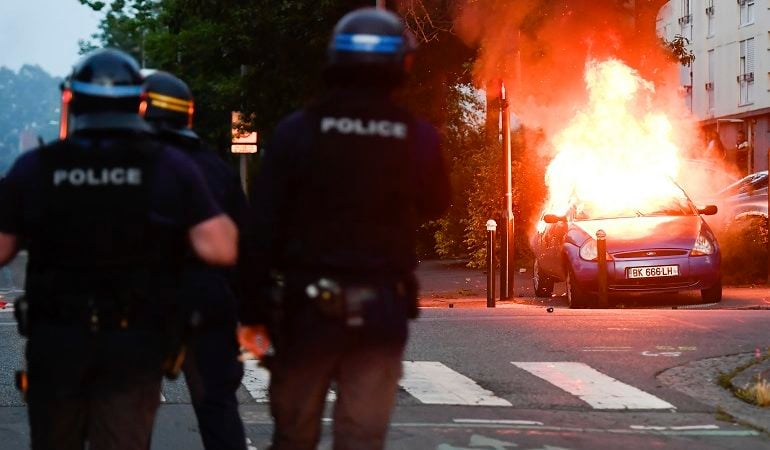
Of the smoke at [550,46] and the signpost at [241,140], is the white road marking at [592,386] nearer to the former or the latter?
the smoke at [550,46]

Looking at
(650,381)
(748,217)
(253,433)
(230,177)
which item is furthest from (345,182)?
(748,217)

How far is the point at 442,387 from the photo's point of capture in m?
10.4

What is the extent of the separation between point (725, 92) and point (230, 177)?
168 ft

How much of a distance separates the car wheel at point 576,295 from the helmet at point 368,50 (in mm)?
14293

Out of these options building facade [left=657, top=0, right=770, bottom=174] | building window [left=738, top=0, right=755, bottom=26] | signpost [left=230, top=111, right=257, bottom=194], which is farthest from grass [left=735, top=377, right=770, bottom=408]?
building window [left=738, top=0, right=755, bottom=26]

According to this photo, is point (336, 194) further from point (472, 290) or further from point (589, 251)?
point (472, 290)

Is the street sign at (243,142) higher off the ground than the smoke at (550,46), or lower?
lower

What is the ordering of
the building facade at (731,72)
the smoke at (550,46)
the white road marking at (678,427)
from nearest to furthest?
the white road marking at (678,427) < the smoke at (550,46) < the building facade at (731,72)

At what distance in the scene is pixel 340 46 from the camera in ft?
15.2

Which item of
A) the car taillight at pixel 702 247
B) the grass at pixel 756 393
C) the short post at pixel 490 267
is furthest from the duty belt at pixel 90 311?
the short post at pixel 490 267

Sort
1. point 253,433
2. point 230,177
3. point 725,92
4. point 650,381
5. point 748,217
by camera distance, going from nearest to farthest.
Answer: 1. point 230,177
2. point 253,433
3. point 650,381
4. point 748,217
5. point 725,92

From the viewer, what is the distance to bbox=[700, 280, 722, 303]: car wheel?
735 inches

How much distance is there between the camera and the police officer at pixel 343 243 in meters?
4.54

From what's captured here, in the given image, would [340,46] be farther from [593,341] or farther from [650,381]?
[593,341]
